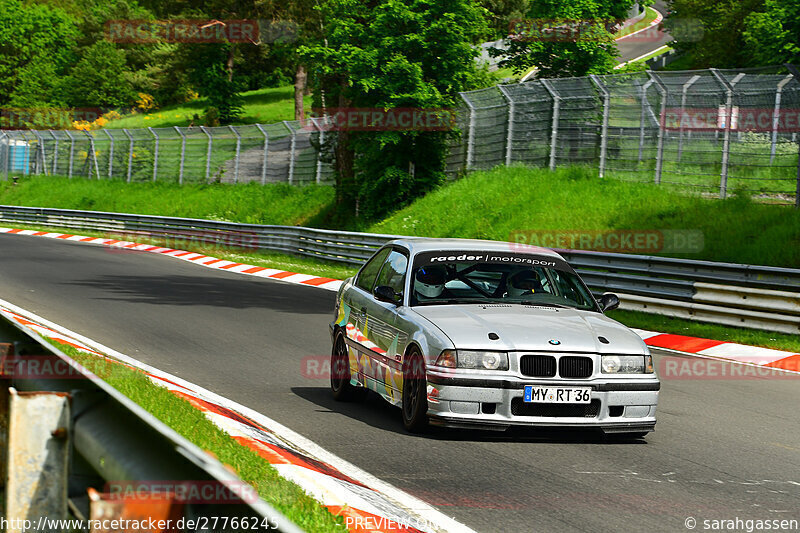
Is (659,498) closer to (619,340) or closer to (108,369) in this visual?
(619,340)

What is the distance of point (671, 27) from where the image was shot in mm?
72312

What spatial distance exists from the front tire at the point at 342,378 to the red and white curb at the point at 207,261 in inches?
498

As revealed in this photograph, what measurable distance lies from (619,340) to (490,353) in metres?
1.07

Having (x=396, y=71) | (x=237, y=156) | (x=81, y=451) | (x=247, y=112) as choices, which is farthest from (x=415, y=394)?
(x=247, y=112)

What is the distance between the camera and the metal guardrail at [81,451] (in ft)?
9.60

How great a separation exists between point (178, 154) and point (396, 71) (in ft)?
69.1

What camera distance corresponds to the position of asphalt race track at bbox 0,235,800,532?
20.3 feet

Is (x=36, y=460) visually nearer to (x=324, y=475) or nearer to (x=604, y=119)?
(x=324, y=475)

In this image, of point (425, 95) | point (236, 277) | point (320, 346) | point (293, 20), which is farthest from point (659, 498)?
point (293, 20)

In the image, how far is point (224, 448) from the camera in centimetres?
705

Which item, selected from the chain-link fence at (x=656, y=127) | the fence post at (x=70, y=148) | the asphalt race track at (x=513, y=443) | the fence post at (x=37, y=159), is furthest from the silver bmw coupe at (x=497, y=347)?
the fence post at (x=37, y=159)

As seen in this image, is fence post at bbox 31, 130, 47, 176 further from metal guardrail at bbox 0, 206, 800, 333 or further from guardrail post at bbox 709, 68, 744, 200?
guardrail post at bbox 709, 68, 744, 200

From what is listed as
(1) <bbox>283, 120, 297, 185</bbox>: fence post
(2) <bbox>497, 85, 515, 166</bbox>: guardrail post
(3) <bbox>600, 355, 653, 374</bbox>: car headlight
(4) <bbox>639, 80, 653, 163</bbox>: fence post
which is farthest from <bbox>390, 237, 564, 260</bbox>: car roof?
(1) <bbox>283, 120, 297, 185</bbox>: fence post

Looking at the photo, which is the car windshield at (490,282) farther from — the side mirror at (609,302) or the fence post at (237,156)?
the fence post at (237,156)
